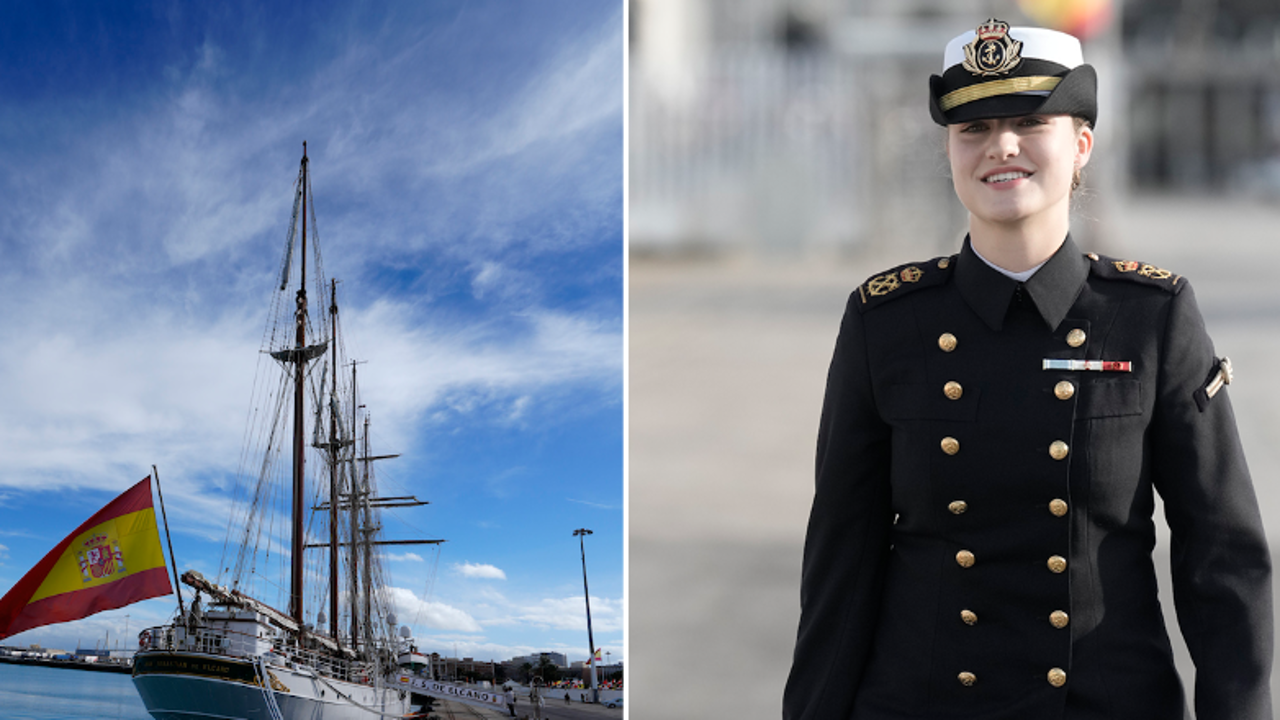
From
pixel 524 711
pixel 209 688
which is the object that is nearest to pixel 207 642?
pixel 209 688

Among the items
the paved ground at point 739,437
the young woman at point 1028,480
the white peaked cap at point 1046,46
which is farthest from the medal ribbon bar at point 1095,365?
the paved ground at point 739,437

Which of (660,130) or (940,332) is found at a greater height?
(660,130)

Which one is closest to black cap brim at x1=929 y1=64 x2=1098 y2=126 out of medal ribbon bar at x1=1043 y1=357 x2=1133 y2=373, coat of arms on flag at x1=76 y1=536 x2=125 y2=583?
medal ribbon bar at x1=1043 y1=357 x2=1133 y2=373

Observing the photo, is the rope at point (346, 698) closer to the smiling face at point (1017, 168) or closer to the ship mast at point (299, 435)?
the ship mast at point (299, 435)

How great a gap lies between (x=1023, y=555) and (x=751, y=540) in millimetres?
5265

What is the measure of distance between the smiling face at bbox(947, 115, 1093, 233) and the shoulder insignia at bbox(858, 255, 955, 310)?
6.2 inches

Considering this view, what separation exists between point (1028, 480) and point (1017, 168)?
0.50 m

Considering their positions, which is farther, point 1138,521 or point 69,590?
point 69,590

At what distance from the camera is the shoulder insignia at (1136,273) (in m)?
1.81

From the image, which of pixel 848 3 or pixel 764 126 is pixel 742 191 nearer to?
pixel 764 126

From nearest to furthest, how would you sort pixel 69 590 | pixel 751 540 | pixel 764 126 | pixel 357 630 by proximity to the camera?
pixel 751 540
pixel 69 590
pixel 764 126
pixel 357 630

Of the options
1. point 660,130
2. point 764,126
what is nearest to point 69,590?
point 660,130

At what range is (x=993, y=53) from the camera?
1800 mm

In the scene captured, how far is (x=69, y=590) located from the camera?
62.6 feet
